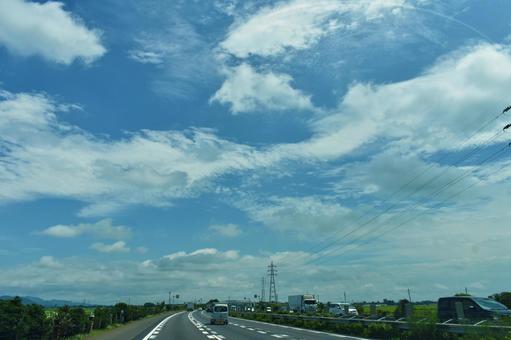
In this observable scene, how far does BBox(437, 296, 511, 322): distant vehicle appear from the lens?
2009 centimetres

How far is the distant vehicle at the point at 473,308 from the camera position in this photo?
20094mm

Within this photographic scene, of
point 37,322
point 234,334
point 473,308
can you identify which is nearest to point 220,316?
point 234,334

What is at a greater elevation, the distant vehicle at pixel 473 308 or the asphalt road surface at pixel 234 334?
the distant vehicle at pixel 473 308

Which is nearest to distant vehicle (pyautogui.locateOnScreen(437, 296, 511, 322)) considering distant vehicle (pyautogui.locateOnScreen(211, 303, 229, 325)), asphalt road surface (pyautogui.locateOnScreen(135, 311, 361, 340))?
asphalt road surface (pyautogui.locateOnScreen(135, 311, 361, 340))

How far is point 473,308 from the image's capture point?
21.0 metres

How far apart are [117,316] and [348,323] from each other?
29.5m

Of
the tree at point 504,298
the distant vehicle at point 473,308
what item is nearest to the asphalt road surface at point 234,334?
the distant vehicle at point 473,308

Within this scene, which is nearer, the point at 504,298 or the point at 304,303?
the point at 504,298

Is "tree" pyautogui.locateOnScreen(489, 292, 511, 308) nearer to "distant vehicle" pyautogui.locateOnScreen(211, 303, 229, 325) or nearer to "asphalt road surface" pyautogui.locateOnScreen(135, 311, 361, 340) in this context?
"asphalt road surface" pyautogui.locateOnScreen(135, 311, 361, 340)

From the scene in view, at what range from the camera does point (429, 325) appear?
18.4 metres

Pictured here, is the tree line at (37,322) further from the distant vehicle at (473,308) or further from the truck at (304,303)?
the truck at (304,303)

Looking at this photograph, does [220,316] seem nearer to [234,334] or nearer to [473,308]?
[234,334]

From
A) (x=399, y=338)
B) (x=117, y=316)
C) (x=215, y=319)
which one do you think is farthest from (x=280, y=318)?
(x=399, y=338)

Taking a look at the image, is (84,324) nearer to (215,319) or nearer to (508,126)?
(215,319)
